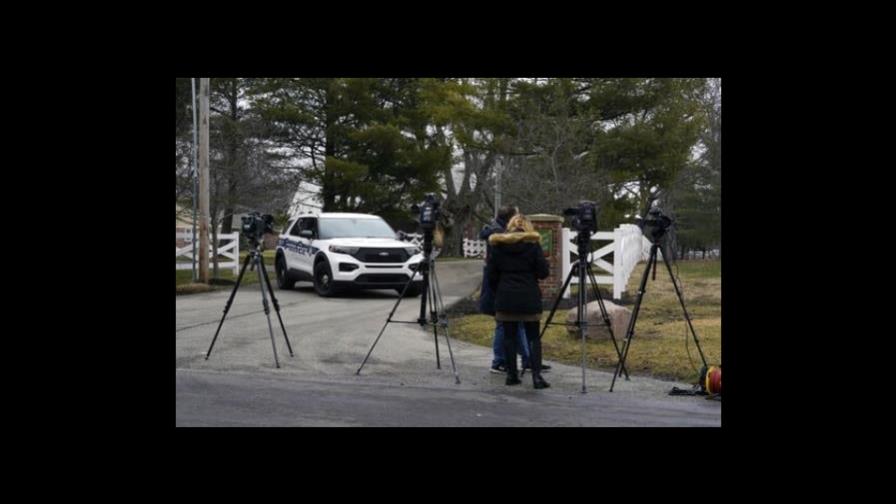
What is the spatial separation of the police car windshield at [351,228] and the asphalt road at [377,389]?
5.42 meters

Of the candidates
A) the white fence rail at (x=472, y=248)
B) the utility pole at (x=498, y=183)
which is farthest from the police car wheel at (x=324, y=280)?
the white fence rail at (x=472, y=248)

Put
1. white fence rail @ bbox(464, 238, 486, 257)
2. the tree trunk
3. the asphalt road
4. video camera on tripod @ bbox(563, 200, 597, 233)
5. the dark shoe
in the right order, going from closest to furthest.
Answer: the asphalt road
the dark shoe
video camera on tripod @ bbox(563, 200, 597, 233)
the tree trunk
white fence rail @ bbox(464, 238, 486, 257)

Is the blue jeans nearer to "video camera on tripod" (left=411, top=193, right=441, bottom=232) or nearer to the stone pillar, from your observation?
"video camera on tripod" (left=411, top=193, right=441, bottom=232)

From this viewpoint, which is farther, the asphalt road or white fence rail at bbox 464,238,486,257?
white fence rail at bbox 464,238,486,257

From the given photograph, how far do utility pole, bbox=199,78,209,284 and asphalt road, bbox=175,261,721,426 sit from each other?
5.95 meters

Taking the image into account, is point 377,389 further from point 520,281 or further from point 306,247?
point 306,247

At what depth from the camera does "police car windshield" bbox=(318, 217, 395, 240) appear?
17469mm

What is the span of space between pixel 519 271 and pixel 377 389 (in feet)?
5.56

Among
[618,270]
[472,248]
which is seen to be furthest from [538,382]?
[472,248]

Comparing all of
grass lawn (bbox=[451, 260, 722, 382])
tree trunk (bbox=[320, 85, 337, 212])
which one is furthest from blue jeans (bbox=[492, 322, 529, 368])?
tree trunk (bbox=[320, 85, 337, 212])

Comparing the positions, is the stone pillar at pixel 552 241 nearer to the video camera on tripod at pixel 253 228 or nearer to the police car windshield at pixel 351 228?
the police car windshield at pixel 351 228

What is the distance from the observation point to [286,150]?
33406 millimetres

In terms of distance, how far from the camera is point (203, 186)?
18.0 meters
